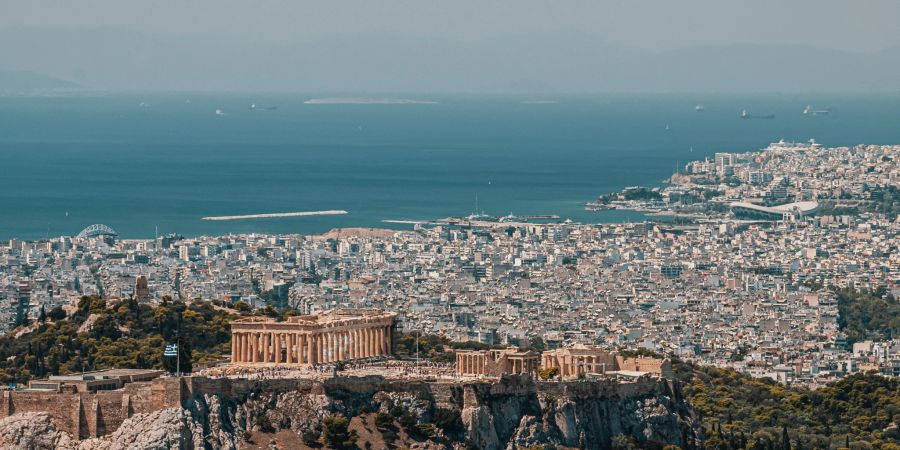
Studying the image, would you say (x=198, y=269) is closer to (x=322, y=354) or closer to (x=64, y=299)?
(x=64, y=299)

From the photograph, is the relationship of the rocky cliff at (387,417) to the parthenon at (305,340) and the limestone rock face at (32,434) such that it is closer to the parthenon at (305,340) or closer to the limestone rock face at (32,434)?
the limestone rock face at (32,434)

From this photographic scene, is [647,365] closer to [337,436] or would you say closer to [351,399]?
[351,399]

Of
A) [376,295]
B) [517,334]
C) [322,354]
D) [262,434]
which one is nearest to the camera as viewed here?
[262,434]

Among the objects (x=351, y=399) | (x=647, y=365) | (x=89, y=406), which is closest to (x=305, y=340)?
(x=351, y=399)

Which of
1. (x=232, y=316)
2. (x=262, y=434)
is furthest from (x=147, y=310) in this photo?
(x=262, y=434)

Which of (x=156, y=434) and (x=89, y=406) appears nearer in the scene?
(x=156, y=434)
